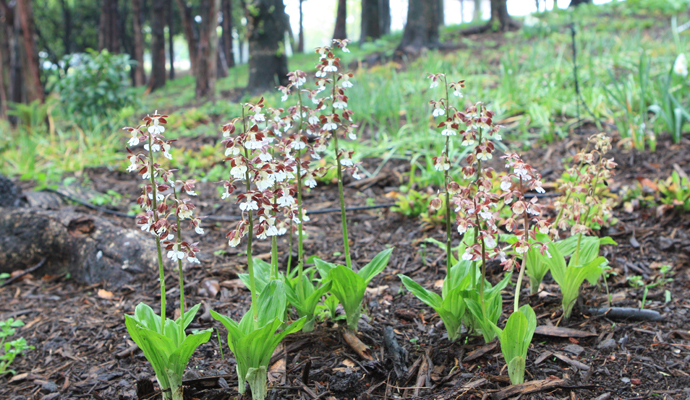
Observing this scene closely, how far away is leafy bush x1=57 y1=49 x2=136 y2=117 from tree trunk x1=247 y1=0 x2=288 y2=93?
90.2 inches

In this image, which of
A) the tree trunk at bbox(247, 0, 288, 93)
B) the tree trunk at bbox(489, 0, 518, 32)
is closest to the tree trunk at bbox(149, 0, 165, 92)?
the tree trunk at bbox(247, 0, 288, 93)

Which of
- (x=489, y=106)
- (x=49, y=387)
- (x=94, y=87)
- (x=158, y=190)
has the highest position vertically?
(x=94, y=87)

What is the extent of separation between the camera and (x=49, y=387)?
196 centimetres

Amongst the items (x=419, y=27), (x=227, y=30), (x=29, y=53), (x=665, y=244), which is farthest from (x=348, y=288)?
(x=227, y=30)

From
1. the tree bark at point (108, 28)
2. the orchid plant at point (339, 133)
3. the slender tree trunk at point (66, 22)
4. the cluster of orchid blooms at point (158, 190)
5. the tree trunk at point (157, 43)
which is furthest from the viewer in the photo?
the slender tree trunk at point (66, 22)

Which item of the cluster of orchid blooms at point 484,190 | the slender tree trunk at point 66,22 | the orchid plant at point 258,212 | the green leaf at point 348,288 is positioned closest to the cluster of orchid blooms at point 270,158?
the orchid plant at point 258,212

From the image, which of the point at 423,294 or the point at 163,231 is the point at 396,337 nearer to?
the point at 423,294

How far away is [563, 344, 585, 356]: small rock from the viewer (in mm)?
1894

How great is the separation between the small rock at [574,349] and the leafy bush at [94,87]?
692cm

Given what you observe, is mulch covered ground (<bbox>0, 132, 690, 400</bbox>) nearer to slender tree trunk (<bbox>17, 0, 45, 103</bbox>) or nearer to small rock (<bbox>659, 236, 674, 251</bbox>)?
small rock (<bbox>659, 236, 674, 251</bbox>)

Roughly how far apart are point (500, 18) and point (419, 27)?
341 cm

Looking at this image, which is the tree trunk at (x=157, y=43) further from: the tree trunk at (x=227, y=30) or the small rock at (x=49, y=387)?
the small rock at (x=49, y=387)

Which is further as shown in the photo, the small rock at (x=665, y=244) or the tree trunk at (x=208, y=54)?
the tree trunk at (x=208, y=54)

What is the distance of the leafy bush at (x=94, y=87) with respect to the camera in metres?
6.77
